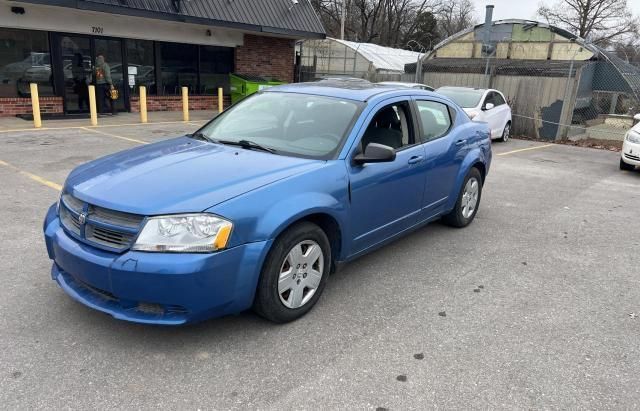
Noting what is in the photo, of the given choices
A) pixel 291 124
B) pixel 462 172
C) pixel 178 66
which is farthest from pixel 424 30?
pixel 291 124

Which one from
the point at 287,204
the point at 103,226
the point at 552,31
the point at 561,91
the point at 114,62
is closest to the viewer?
the point at 103,226

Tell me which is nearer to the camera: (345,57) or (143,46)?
(143,46)

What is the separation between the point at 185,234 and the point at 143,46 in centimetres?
1466

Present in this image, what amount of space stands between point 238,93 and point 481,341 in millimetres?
15683

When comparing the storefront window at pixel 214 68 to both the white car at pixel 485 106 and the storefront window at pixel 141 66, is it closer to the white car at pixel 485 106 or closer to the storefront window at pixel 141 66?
the storefront window at pixel 141 66

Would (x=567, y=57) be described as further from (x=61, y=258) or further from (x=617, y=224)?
(x=61, y=258)

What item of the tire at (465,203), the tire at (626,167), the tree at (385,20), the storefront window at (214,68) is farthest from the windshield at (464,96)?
the tree at (385,20)

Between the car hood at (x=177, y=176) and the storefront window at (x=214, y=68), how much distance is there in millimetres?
14623

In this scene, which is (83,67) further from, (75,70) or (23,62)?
(23,62)

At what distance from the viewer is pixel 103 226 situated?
296cm

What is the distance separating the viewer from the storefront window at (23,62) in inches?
508

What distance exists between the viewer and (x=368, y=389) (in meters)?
2.76

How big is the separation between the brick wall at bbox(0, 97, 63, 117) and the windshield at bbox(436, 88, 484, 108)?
34.8 ft

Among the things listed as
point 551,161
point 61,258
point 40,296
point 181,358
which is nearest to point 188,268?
point 181,358
